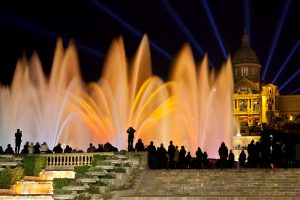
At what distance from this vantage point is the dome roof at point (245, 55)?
13677 centimetres

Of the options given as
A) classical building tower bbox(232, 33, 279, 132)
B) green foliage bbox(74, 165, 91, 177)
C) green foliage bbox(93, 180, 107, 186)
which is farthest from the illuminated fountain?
classical building tower bbox(232, 33, 279, 132)

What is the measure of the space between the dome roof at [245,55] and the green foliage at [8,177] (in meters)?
111

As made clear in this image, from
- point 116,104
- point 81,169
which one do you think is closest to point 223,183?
point 81,169

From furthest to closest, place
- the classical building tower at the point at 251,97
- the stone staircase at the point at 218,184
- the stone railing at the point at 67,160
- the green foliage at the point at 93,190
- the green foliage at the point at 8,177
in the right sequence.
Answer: the classical building tower at the point at 251,97, the stone railing at the point at 67,160, the green foliage at the point at 8,177, the stone staircase at the point at 218,184, the green foliage at the point at 93,190

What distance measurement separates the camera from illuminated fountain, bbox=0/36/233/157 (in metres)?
40.2

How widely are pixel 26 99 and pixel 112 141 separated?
23.8 ft

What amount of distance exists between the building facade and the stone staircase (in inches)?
3981

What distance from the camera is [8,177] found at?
27.9 meters

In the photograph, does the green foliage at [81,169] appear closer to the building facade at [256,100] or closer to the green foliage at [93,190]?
the green foliage at [93,190]

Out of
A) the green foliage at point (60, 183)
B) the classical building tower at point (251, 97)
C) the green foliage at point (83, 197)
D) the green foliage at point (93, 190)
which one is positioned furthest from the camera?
the classical building tower at point (251, 97)

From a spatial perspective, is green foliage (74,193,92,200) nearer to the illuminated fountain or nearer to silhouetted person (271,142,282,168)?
silhouetted person (271,142,282,168)

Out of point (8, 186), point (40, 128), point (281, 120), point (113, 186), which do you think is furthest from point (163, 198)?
point (281, 120)

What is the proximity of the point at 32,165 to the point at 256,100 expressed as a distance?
4149 inches

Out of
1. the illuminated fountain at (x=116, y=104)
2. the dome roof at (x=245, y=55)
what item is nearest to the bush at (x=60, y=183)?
the illuminated fountain at (x=116, y=104)
